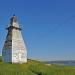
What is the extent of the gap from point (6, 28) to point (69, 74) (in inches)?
A: 1122

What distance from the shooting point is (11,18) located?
236ft

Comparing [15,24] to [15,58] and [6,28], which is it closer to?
[6,28]

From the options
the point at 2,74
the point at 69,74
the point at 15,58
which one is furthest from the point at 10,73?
the point at 15,58

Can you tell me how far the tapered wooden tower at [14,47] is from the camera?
220ft

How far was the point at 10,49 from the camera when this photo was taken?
67062 millimetres

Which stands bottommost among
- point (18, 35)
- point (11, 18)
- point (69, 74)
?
point (69, 74)

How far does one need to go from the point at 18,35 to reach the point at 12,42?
3159 millimetres

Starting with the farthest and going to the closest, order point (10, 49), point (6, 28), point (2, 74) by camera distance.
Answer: point (6, 28) → point (10, 49) → point (2, 74)

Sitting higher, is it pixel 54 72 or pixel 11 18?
pixel 11 18

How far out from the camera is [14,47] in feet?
221

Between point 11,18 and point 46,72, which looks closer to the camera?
point 46,72

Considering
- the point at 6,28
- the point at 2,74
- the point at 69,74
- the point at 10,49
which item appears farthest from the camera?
the point at 6,28

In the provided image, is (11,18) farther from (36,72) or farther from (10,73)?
(10,73)

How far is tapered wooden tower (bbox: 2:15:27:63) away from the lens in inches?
2638
